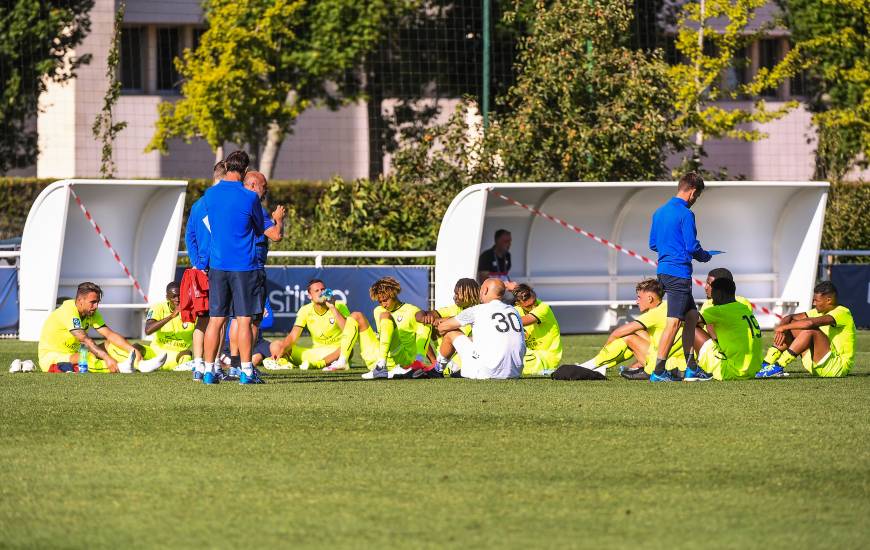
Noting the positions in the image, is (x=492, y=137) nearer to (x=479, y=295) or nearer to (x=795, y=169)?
(x=479, y=295)

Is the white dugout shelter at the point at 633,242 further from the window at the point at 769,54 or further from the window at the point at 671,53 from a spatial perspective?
the window at the point at 769,54

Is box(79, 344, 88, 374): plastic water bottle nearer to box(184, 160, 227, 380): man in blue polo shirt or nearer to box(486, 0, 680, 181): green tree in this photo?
box(184, 160, 227, 380): man in blue polo shirt

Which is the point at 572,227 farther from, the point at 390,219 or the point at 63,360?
the point at 63,360

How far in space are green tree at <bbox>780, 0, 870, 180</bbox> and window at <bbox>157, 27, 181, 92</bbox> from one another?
1554 cm

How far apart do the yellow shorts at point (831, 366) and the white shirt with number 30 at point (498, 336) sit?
2680 millimetres

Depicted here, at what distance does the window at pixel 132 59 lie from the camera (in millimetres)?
38156

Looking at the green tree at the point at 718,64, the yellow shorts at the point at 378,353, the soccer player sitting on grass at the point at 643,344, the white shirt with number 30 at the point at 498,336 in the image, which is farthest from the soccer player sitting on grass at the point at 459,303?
the green tree at the point at 718,64

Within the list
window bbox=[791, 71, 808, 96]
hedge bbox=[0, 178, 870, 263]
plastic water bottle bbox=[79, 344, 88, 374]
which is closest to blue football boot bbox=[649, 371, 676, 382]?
plastic water bottle bbox=[79, 344, 88, 374]

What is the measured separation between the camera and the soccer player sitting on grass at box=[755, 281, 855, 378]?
13.2 m

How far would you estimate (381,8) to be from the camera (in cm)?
3641

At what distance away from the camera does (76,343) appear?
A: 45.2 feet

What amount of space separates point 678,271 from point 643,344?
3.37 feet

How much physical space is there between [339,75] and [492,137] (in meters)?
13.9

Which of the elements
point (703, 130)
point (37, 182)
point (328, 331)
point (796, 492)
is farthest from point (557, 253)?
point (37, 182)
